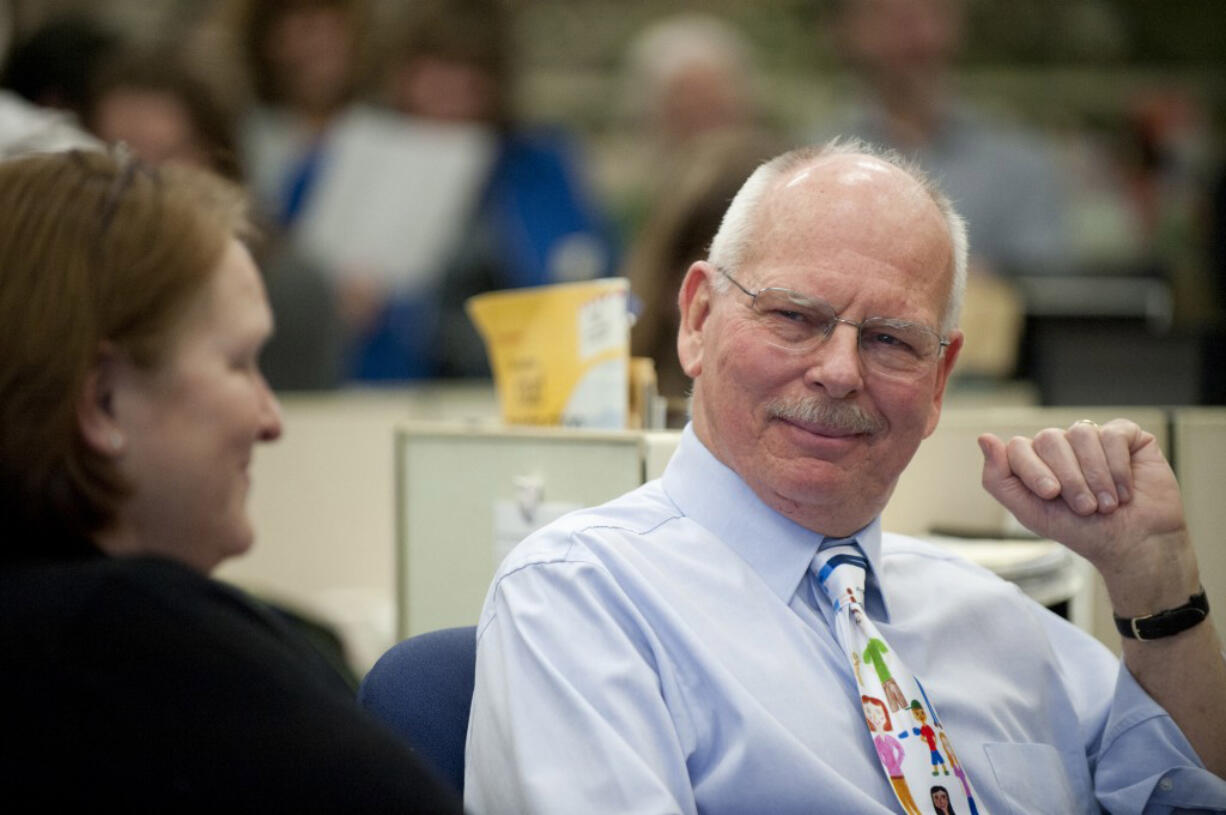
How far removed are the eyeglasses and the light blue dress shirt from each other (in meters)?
0.15

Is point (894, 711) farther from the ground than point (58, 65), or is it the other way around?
point (58, 65)

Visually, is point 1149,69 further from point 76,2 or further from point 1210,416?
point 1210,416

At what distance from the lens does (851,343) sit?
1555 millimetres

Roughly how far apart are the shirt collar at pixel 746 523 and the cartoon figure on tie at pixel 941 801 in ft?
0.69

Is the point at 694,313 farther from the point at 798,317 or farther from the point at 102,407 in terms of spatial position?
the point at 102,407

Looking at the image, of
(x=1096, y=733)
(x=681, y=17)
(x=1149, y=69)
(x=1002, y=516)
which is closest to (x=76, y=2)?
(x=681, y=17)

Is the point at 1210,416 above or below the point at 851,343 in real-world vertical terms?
below

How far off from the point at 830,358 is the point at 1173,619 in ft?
1.48

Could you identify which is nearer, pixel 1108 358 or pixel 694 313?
pixel 694 313

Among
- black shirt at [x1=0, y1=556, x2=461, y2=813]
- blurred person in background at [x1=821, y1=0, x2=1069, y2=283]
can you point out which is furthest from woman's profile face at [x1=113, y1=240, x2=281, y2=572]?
blurred person in background at [x1=821, y1=0, x2=1069, y2=283]

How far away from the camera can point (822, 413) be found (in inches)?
61.1

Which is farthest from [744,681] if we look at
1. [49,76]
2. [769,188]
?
[49,76]

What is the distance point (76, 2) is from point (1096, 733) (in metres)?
5.50

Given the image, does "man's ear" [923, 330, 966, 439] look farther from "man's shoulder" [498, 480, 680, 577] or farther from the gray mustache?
"man's shoulder" [498, 480, 680, 577]
